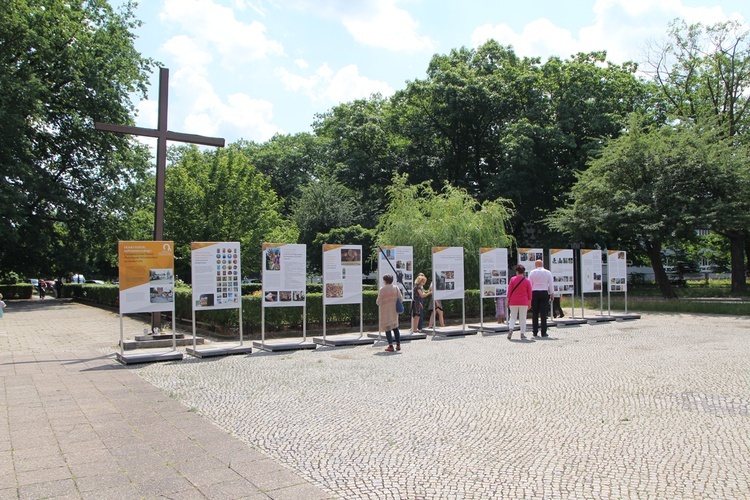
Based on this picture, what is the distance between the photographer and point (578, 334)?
1438 cm

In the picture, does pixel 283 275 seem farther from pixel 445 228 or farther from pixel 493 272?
pixel 445 228

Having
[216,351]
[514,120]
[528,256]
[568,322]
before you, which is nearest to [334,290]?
[216,351]

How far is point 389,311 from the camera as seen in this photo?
1170cm

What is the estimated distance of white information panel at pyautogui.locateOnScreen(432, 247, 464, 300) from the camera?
14.5 meters

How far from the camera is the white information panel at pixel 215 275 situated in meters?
11.1

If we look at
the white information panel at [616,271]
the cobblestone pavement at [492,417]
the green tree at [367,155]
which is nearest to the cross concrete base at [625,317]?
the white information panel at [616,271]

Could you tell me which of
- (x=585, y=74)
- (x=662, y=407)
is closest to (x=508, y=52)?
(x=585, y=74)

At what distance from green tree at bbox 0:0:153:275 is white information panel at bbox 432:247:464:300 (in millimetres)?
21452

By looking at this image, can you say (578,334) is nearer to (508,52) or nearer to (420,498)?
(420,498)

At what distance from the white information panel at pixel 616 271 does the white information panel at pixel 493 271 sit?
4.93m

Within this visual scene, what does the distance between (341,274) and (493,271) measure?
16.1 feet

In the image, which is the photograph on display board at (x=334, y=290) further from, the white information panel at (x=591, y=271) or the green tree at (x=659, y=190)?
the green tree at (x=659, y=190)

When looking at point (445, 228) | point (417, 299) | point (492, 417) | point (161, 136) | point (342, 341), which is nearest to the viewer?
point (492, 417)

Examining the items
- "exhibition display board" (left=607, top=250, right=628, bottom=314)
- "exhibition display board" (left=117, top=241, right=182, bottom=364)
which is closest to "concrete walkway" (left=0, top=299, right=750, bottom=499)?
"exhibition display board" (left=117, top=241, right=182, bottom=364)
